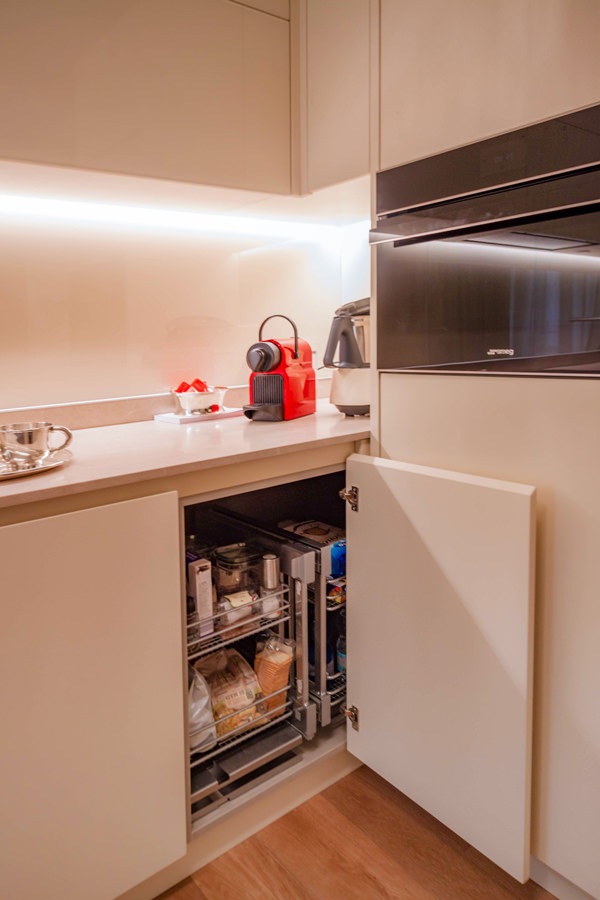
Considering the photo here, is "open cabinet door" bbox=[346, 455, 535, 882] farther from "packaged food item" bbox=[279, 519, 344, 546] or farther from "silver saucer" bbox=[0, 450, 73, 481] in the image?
"silver saucer" bbox=[0, 450, 73, 481]

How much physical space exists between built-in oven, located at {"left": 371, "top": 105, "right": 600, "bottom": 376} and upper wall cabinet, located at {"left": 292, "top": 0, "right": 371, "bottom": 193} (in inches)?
6.4

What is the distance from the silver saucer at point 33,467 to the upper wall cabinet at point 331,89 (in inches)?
37.1

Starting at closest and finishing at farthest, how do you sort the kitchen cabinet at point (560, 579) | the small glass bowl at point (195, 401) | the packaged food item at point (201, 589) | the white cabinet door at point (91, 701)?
the white cabinet door at point (91, 701)
the kitchen cabinet at point (560, 579)
the packaged food item at point (201, 589)
the small glass bowl at point (195, 401)

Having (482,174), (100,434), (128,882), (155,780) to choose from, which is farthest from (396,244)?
(128,882)

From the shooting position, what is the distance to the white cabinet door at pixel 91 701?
1.06 meters

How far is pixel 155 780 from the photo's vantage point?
1263 millimetres

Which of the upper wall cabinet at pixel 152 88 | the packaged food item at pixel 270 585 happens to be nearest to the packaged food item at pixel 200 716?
the packaged food item at pixel 270 585

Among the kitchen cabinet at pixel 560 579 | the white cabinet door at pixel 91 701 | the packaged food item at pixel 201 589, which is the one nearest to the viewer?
the white cabinet door at pixel 91 701

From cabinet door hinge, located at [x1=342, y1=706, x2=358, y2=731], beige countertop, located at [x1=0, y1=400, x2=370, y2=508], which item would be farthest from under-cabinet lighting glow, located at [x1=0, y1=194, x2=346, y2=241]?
cabinet door hinge, located at [x1=342, y1=706, x2=358, y2=731]

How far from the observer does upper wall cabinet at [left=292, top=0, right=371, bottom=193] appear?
1465mm

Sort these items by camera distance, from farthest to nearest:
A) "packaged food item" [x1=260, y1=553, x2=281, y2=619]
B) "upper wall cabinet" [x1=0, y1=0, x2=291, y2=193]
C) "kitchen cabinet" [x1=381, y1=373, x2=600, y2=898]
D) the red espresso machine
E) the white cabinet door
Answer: the red espresso machine → "packaged food item" [x1=260, y1=553, x2=281, y2=619] → "upper wall cabinet" [x1=0, y1=0, x2=291, y2=193] → "kitchen cabinet" [x1=381, y1=373, x2=600, y2=898] → the white cabinet door

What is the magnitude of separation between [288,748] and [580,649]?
780 mm

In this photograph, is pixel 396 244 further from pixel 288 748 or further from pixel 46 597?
pixel 288 748

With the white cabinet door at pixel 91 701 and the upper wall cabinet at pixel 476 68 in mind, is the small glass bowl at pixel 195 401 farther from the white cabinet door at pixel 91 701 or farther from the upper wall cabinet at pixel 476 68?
the upper wall cabinet at pixel 476 68
